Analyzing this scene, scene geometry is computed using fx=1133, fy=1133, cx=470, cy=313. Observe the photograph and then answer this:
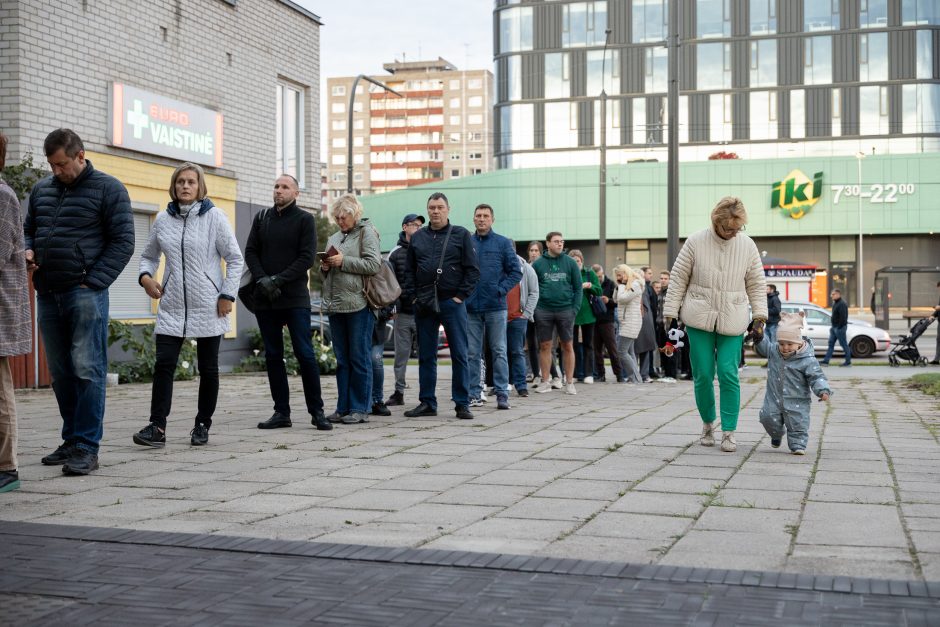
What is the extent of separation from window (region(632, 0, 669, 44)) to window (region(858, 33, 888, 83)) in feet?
33.2

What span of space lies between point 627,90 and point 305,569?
5825 cm

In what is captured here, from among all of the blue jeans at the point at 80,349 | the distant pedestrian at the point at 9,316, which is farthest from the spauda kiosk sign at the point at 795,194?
the distant pedestrian at the point at 9,316

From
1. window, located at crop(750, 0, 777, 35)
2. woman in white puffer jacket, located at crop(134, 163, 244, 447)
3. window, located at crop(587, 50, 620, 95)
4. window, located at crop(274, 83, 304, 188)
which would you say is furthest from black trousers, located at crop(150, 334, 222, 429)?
window, located at crop(750, 0, 777, 35)

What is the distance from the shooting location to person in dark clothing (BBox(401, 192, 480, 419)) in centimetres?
1012

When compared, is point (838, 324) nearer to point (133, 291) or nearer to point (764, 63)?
point (133, 291)

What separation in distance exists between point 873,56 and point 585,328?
47.8 metres

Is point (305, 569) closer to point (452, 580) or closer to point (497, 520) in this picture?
point (452, 580)

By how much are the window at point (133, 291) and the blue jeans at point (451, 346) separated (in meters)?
7.25

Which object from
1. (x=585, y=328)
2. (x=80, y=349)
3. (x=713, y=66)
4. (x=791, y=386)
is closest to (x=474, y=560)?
(x=80, y=349)

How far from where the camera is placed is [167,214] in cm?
811

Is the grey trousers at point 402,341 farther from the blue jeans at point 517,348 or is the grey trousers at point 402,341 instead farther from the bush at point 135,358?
the bush at point 135,358

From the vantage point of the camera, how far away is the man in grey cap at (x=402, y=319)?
454 inches

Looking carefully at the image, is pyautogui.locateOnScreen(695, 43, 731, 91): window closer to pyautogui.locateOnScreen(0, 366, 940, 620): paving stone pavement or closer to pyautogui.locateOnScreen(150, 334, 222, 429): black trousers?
pyautogui.locateOnScreen(0, 366, 940, 620): paving stone pavement

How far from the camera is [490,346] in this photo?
11562mm
